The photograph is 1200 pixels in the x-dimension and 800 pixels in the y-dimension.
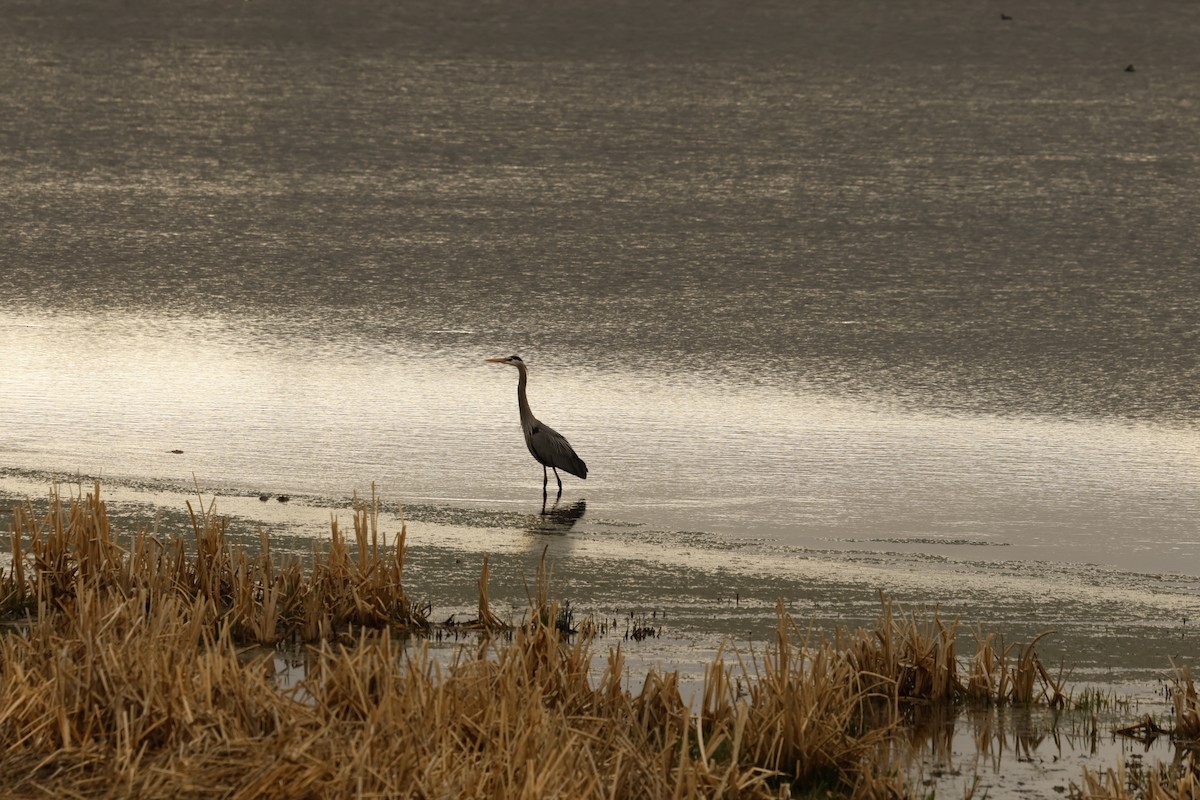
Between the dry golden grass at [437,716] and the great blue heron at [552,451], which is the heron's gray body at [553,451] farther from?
the dry golden grass at [437,716]

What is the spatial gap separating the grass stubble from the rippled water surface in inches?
38.8

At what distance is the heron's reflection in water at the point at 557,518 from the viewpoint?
1055cm

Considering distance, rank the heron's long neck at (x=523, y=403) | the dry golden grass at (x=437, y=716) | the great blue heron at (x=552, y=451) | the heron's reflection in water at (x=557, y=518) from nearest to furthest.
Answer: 1. the dry golden grass at (x=437, y=716)
2. the heron's reflection in water at (x=557, y=518)
3. the great blue heron at (x=552, y=451)
4. the heron's long neck at (x=523, y=403)

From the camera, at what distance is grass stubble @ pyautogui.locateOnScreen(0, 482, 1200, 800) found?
19.5ft

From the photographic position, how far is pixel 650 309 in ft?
53.7

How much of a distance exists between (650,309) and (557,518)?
5.75 m

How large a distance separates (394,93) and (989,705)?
20282 mm

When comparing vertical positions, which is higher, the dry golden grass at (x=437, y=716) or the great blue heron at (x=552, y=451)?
the great blue heron at (x=552, y=451)

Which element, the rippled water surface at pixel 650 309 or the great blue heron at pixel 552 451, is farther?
the great blue heron at pixel 552 451

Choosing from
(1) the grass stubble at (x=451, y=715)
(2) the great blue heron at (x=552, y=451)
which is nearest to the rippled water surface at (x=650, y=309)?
(2) the great blue heron at (x=552, y=451)

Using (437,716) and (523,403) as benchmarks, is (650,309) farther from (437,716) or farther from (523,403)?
(437,716)

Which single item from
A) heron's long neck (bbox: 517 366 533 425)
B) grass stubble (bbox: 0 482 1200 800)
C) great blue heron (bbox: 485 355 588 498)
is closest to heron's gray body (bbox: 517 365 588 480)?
great blue heron (bbox: 485 355 588 498)

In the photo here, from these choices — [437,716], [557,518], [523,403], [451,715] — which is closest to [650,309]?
[523,403]

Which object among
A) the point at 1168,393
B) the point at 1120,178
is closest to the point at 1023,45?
the point at 1120,178
